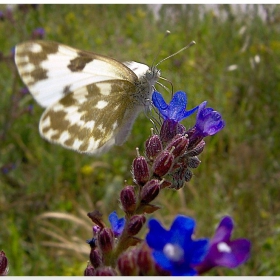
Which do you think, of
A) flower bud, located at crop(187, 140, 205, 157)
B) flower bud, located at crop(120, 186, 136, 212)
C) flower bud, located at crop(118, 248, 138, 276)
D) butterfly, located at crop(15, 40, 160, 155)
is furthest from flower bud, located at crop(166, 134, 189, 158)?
butterfly, located at crop(15, 40, 160, 155)

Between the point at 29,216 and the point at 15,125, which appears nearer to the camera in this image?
the point at 29,216

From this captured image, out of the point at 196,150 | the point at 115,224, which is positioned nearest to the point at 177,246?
the point at 115,224

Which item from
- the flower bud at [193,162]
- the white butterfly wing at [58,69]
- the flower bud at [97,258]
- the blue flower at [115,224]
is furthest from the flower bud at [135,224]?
the white butterfly wing at [58,69]

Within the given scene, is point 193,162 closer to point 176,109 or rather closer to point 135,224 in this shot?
point 176,109

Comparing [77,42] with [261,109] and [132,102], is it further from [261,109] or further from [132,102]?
[132,102]

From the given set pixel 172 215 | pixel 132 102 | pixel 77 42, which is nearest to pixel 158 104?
pixel 132 102
